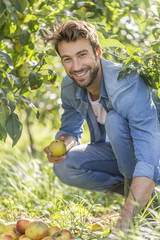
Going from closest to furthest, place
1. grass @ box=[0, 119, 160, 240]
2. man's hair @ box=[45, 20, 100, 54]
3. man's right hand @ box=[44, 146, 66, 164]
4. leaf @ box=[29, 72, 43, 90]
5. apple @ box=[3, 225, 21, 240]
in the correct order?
apple @ box=[3, 225, 21, 240], leaf @ box=[29, 72, 43, 90], man's hair @ box=[45, 20, 100, 54], grass @ box=[0, 119, 160, 240], man's right hand @ box=[44, 146, 66, 164]

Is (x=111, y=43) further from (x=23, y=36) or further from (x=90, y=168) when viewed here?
(x=90, y=168)

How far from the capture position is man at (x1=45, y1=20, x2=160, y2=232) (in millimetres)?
1979

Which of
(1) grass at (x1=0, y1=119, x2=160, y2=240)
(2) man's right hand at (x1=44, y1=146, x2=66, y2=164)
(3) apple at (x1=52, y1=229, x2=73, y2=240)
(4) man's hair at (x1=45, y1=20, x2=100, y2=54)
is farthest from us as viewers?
(2) man's right hand at (x1=44, y1=146, x2=66, y2=164)

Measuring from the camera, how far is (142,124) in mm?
2076

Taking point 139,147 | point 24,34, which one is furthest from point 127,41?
point 139,147

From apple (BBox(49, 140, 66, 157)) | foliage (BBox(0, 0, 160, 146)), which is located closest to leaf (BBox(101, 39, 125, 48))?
foliage (BBox(0, 0, 160, 146))

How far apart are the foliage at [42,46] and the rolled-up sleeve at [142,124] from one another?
0.09m

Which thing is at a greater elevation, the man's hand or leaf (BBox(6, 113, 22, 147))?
leaf (BBox(6, 113, 22, 147))

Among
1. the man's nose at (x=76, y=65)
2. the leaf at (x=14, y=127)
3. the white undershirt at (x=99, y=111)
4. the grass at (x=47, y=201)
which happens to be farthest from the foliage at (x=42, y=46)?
the grass at (x=47, y=201)

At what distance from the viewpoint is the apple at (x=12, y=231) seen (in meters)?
1.91

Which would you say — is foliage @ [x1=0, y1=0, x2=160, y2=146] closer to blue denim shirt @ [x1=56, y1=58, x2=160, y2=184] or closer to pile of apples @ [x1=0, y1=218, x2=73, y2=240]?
blue denim shirt @ [x1=56, y1=58, x2=160, y2=184]

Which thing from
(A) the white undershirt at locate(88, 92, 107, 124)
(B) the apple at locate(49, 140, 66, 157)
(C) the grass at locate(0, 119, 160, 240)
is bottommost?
(C) the grass at locate(0, 119, 160, 240)

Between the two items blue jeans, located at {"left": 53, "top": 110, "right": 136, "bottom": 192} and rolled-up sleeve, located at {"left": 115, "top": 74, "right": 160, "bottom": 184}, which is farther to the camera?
blue jeans, located at {"left": 53, "top": 110, "right": 136, "bottom": 192}

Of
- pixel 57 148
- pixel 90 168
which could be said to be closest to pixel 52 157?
pixel 57 148
